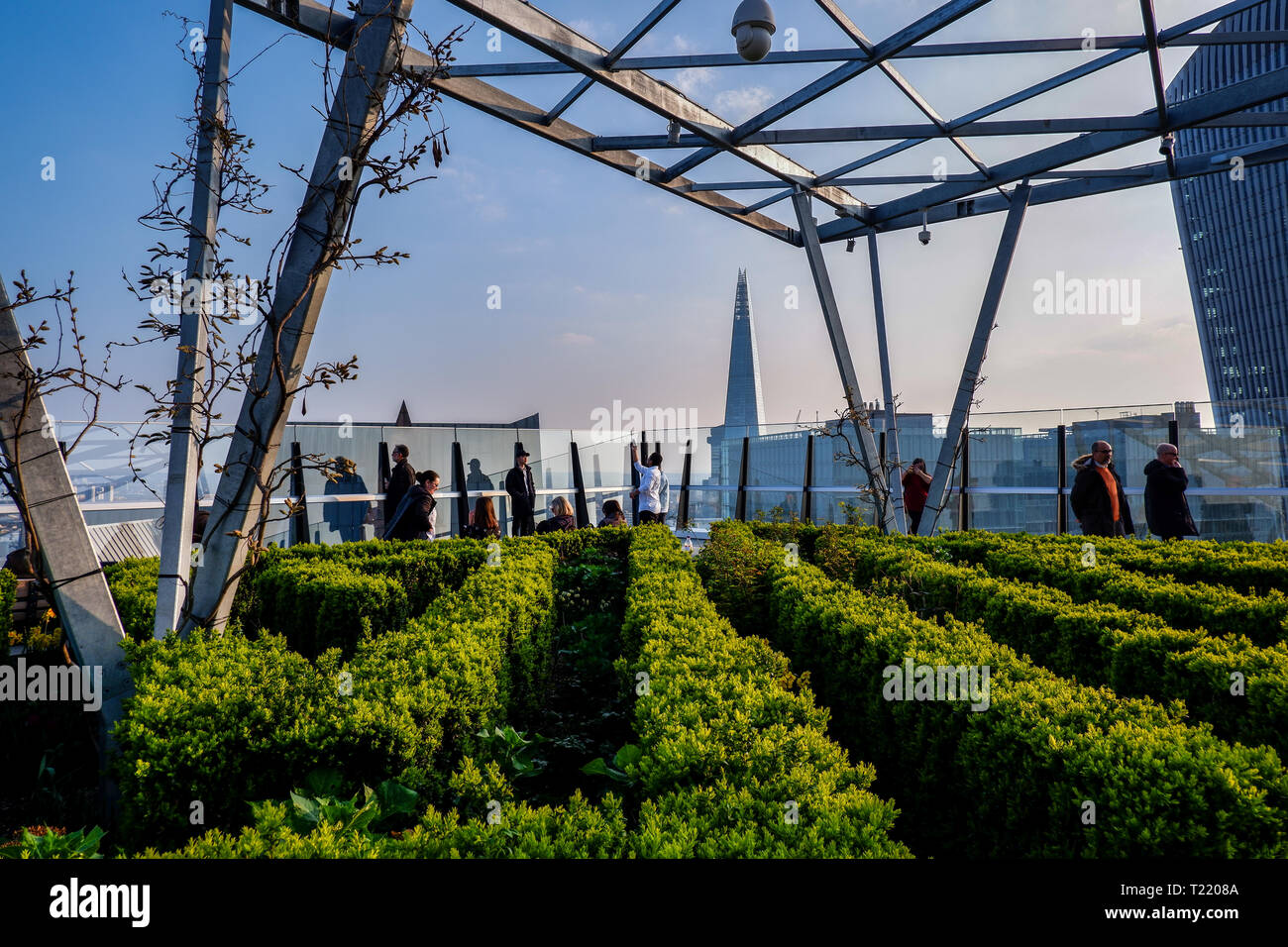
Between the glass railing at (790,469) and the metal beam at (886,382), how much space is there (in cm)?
15

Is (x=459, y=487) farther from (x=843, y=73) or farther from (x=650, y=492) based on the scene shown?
(x=843, y=73)

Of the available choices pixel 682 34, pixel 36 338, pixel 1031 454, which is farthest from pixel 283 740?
pixel 1031 454

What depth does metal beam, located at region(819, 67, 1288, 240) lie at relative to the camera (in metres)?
7.51

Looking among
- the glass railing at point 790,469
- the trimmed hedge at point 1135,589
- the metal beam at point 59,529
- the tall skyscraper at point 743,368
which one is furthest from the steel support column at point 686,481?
the tall skyscraper at point 743,368

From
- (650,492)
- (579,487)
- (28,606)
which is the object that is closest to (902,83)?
(650,492)

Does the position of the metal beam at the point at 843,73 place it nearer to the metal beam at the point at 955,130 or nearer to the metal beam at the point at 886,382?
Answer: the metal beam at the point at 955,130

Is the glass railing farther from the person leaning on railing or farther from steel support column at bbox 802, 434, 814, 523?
the person leaning on railing

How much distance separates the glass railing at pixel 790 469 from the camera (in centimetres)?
1042

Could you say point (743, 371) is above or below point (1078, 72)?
above

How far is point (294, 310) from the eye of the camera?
4.42m

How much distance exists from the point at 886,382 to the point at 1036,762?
10412 mm
